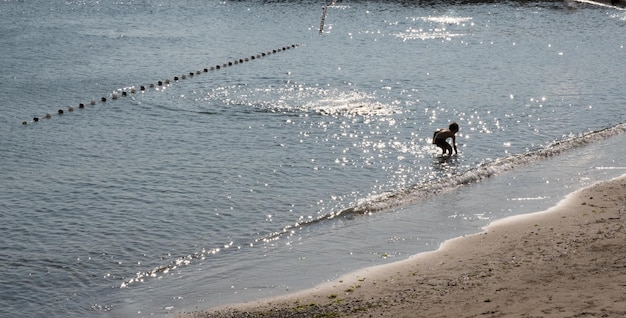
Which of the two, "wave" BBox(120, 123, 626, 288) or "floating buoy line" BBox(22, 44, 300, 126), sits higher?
"wave" BBox(120, 123, 626, 288)

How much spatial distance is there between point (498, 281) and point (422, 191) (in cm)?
899

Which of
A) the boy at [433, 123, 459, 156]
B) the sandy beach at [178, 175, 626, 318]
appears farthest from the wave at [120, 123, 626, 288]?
the sandy beach at [178, 175, 626, 318]

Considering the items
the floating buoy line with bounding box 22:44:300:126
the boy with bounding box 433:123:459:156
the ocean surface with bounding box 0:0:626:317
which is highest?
the boy with bounding box 433:123:459:156

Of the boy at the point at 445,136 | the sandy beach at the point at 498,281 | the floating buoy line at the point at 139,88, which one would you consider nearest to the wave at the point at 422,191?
the boy at the point at 445,136

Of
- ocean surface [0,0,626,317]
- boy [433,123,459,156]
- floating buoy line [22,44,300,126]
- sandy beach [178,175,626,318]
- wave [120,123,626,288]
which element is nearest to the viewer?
sandy beach [178,175,626,318]

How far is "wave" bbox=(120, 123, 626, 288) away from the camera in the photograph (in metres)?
20.4

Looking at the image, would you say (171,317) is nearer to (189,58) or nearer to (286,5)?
(189,58)

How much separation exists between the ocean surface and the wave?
0.09 meters

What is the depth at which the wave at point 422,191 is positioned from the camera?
20406mm

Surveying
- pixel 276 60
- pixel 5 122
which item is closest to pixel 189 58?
pixel 276 60

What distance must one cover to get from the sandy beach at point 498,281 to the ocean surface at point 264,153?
868 mm

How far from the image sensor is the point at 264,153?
97.4ft

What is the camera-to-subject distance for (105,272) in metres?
19.5

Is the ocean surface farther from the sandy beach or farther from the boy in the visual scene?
the sandy beach
